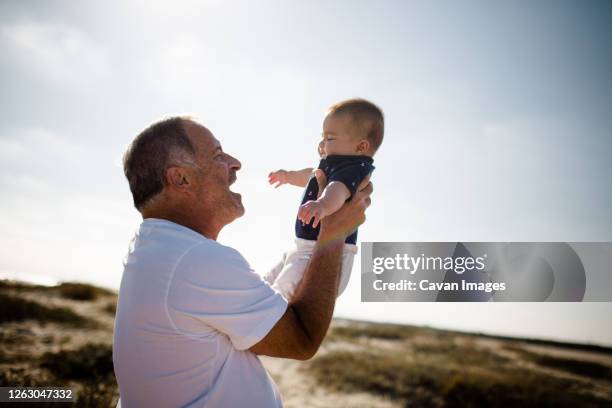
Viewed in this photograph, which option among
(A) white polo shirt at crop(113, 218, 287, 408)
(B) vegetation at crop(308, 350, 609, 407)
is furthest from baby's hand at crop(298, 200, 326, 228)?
(B) vegetation at crop(308, 350, 609, 407)

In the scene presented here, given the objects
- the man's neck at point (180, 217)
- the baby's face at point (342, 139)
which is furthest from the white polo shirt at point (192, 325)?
the baby's face at point (342, 139)

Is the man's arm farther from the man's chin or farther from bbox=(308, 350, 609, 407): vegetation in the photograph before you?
bbox=(308, 350, 609, 407): vegetation

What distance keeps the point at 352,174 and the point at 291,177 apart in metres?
1.02

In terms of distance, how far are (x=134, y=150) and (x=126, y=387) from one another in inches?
54.8

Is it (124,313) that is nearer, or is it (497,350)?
(124,313)

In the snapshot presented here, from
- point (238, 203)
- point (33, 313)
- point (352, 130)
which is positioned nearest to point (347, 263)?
point (238, 203)

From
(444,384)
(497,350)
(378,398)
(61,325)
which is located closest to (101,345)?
(61,325)

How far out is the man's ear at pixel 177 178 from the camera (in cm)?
233

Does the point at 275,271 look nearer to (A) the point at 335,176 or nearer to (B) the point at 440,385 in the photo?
(A) the point at 335,176

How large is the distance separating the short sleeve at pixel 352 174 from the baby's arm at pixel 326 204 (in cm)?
6

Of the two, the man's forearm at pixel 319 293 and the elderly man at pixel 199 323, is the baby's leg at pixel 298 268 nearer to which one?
the man's forearm at pixel 319 293

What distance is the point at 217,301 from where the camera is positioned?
1.86m

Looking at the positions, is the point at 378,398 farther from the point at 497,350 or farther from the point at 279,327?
the point at 497,350

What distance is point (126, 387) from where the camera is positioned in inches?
78.9
